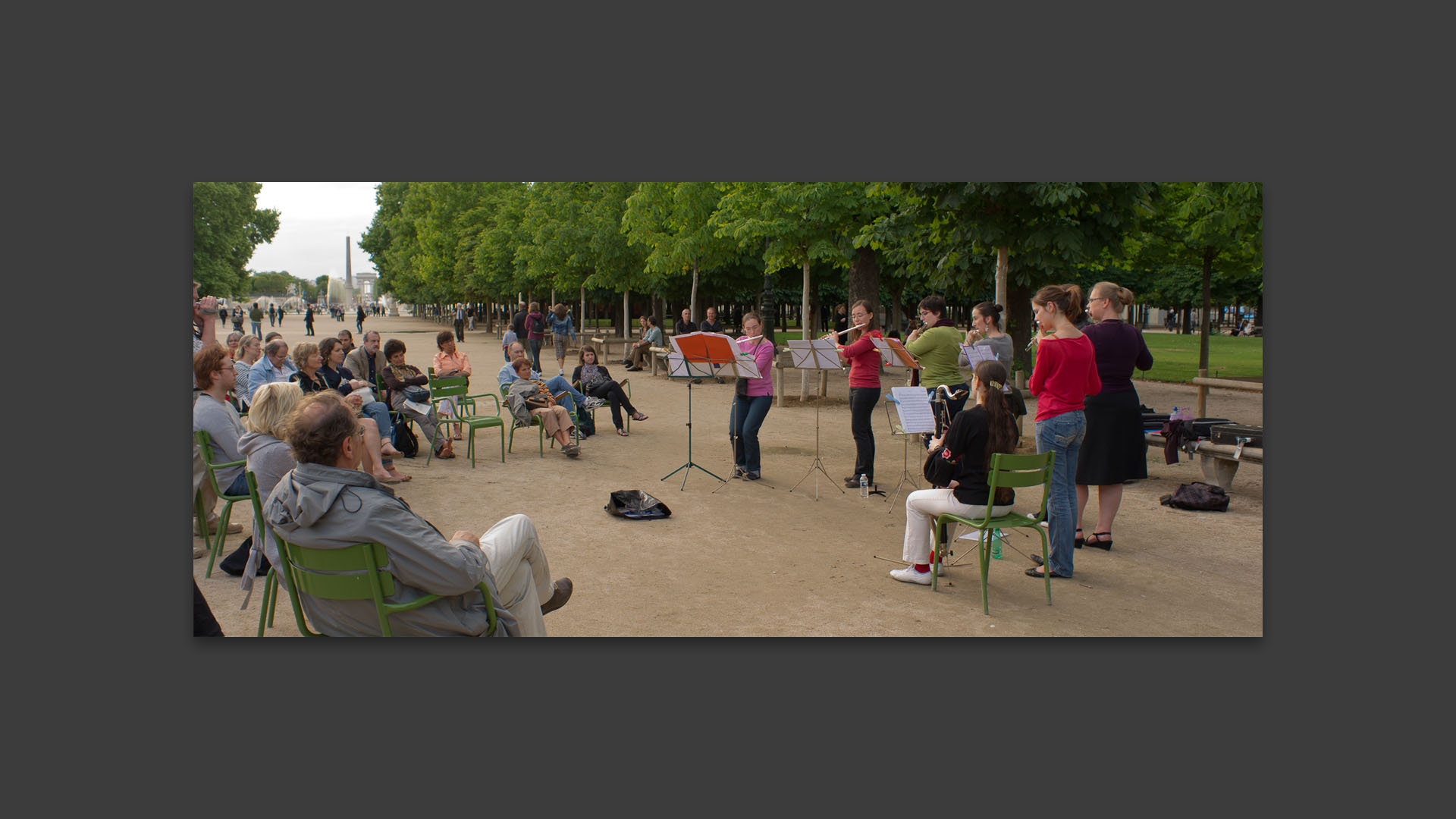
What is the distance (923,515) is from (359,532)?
327 centimetres

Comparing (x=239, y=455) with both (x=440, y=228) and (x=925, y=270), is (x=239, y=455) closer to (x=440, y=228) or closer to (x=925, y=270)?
(x=925, y=270)

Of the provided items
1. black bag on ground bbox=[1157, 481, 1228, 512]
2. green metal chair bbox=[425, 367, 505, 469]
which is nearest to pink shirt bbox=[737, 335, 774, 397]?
green metal chair bbox=[425, 367, 505, 469]

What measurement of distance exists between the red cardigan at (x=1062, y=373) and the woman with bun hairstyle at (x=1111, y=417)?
61cm

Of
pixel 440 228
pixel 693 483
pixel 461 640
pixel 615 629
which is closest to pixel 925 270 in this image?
pixel 693 483

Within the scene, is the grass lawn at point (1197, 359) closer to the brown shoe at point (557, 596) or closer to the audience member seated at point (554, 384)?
the audience member seated at point (554, 384)

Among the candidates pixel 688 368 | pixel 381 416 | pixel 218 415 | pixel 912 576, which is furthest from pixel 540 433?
pixel 912 576

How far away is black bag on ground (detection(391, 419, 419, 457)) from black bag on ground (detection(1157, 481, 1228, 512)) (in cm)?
704

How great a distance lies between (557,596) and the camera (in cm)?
436

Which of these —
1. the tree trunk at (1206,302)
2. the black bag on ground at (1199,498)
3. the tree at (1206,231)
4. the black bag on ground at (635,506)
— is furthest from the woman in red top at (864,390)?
the tree trunk at (1206,302)

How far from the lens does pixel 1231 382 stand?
984cm

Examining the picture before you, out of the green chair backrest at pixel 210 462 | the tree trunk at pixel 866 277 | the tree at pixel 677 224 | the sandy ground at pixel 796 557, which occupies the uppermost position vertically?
the tree at pixel 677 224

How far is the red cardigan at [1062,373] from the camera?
5664 millimetres

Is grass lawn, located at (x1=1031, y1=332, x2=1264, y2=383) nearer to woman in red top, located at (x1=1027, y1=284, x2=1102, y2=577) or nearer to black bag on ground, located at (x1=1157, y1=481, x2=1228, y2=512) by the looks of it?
black bag on ground, located at (x1=1157, y1=481, x2=1228, y2=512)

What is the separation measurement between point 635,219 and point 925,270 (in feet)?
25.8
